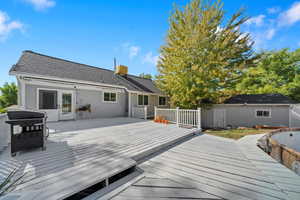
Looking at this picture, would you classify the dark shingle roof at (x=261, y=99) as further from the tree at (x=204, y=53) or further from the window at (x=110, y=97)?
the window at (x=110, y=97)

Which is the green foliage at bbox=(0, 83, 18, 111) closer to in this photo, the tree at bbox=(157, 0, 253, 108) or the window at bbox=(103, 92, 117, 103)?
the window at bbox=(103, 92, 117, 103)

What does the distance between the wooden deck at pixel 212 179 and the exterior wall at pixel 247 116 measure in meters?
8.71

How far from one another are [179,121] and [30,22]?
1046 centimetres

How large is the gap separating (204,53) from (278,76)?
1680 cm

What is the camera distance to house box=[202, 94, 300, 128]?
1052 cm

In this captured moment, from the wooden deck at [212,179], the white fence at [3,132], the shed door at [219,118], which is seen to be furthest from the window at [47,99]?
the shed door at [219,118]

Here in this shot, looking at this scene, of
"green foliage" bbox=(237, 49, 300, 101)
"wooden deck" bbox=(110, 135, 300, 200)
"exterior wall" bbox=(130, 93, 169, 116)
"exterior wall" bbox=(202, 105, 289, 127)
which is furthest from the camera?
"green foliage" bbox=(237, 49, 300, 101)

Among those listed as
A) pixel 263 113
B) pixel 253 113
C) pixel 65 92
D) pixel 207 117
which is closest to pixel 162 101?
pixel 207 117

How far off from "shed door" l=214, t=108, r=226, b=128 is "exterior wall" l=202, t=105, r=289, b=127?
295mm

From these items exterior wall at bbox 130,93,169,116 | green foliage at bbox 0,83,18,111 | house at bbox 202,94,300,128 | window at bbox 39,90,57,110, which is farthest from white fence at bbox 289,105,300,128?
green foliage at bbox 0,83,18,111

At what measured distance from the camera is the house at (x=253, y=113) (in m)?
10.5

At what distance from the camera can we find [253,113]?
11312mm

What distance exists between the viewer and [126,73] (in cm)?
1423

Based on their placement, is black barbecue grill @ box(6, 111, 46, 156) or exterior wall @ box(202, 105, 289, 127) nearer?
black barbecue grill @ box(6, 111, 46, 156)
